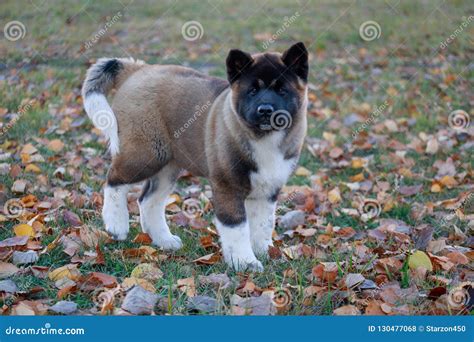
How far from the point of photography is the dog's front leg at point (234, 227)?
159 inches

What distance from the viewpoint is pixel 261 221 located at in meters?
4.36

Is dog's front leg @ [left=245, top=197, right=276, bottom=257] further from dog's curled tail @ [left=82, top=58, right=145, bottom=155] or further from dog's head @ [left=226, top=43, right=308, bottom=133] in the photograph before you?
dog's curled tail @ [left=82, top=58, right=145, bottom=155]

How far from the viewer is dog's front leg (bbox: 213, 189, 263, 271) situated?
405cm

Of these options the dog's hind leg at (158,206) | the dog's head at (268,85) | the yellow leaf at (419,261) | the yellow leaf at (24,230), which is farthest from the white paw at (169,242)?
the yellow leaf at (419,261)

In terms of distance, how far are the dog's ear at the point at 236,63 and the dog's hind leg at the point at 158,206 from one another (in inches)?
37.1

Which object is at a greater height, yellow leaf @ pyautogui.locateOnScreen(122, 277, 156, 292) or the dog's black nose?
the dog's black nose

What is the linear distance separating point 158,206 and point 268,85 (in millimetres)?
1289

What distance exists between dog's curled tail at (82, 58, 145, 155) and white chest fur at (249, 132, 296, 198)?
1.07m

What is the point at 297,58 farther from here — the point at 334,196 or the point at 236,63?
the point at 334,196

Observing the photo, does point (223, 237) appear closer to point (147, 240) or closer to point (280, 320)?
point (147, 240)

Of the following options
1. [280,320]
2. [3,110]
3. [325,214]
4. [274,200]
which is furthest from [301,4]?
[280,320]

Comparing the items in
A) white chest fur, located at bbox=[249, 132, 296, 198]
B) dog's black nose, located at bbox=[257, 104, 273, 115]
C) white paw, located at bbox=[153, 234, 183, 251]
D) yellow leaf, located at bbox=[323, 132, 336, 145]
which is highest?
dog's black nose, located at bbox=[257, 104, 273, 115]

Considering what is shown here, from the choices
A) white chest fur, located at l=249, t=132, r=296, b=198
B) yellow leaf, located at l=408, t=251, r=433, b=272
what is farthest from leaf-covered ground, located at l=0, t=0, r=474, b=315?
white chest fur, located at l=249, t=132, r=296, b=198

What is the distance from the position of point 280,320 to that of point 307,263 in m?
0.89
